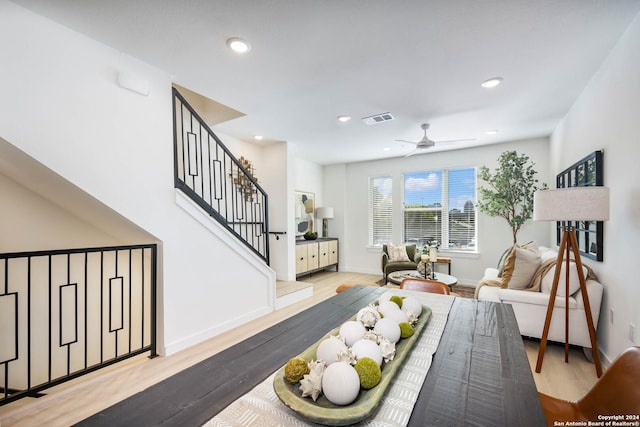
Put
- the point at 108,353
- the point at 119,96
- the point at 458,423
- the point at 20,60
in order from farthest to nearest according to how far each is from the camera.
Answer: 1. the point at 108,353
2. the point at 119,96
3. the point at 20,60
4. the point at 458,423

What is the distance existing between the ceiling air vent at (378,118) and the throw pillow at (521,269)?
214 centimetres

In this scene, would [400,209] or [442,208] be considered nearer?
[442,208]

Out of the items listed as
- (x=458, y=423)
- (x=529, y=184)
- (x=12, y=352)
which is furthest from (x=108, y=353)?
(x=529, y=184)

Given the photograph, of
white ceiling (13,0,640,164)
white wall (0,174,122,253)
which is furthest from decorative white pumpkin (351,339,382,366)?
white wall (0,174,122,253)

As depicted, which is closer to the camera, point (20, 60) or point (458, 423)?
point (458, 423)

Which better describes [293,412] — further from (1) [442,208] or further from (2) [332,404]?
(1) [442,208]

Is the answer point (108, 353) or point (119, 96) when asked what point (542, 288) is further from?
point (108, 353)

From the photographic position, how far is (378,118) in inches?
143

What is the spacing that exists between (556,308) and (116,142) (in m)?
4.15

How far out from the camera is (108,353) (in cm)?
317

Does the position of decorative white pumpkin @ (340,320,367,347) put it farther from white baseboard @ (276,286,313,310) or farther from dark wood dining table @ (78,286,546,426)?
white baseboard @ (276,286,313,310)

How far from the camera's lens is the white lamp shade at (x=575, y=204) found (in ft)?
6.38

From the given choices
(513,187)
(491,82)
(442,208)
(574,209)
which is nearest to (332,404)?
(574,209)

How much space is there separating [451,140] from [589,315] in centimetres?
317
